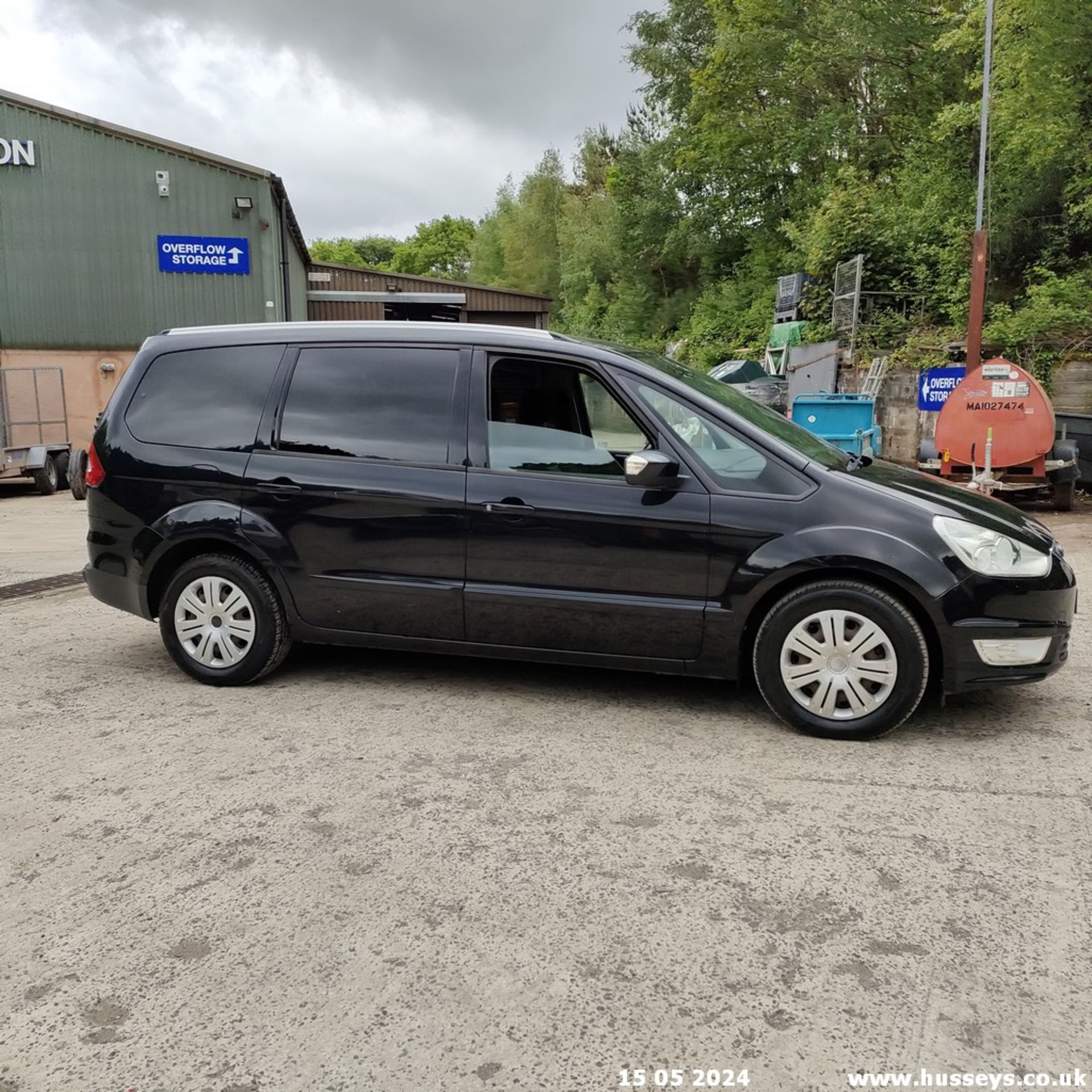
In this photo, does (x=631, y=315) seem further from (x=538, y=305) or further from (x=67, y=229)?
(x=67, y=229)

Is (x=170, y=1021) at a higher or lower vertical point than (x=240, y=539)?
lower

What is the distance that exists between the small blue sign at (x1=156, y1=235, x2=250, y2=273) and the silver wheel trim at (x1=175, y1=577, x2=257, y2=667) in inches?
652

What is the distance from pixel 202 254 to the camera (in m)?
19.6

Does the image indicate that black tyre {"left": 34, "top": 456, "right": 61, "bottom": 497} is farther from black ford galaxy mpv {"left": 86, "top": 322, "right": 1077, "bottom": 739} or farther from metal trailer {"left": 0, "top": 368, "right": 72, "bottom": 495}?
black ford galaxy mpv {"left": 86, "top": 322, "right": 1077, "bottom": 739}

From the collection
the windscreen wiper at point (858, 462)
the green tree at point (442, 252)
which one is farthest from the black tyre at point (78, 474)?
the green tree at point (442, 252)

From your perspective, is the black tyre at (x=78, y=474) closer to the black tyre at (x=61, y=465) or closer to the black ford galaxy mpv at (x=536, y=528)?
the black tyre at (x=61, y=465)

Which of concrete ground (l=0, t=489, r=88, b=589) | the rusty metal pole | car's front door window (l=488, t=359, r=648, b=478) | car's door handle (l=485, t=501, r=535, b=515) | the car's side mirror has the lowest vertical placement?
concrete ground (l=0, t=489, r=88, b=589)


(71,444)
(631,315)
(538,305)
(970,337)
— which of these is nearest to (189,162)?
(71,444)

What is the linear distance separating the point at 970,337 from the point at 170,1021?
13886 millimetres

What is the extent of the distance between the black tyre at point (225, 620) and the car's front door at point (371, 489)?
181 millimetres

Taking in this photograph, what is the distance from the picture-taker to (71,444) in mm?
18422

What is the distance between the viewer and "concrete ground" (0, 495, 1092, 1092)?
7.45 ft

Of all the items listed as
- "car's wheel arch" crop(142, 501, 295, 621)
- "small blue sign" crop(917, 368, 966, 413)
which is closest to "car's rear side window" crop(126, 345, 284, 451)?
"car's wheel arch" crop(142, 501, 295, 621)
